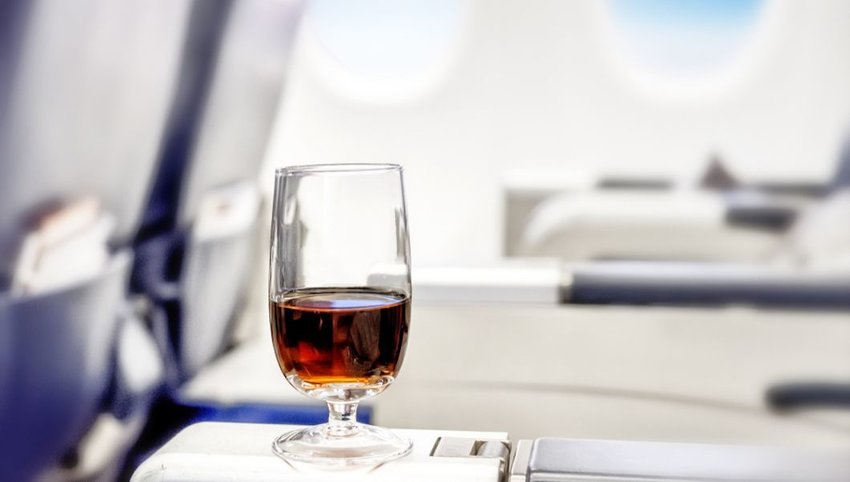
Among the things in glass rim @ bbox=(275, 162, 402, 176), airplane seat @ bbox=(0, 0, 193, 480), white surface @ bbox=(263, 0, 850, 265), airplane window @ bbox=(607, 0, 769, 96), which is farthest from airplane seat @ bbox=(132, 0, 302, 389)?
airplane window @ bbox=(607, 0, 769, 96)

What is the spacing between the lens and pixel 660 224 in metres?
2.30

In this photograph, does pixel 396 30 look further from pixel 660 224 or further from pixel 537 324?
pixel 537 324

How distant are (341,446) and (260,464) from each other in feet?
0.13

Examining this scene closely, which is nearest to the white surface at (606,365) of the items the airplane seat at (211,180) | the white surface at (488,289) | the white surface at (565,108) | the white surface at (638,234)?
the white surface at (488,289)

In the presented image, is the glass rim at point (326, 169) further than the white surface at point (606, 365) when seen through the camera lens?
No

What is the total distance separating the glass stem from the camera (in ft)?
1.51

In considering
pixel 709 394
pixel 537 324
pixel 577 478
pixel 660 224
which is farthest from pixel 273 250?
pixel 660 224

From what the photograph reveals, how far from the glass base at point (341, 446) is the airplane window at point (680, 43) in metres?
3.09

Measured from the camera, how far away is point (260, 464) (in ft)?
1.38

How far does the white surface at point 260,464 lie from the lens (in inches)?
15.9

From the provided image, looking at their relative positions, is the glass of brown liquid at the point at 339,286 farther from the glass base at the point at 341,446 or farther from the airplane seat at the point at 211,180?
the airplane seat at the point at 211,180

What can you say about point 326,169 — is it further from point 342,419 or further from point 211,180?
point 211,180

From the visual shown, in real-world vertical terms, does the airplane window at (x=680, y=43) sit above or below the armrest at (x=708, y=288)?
above

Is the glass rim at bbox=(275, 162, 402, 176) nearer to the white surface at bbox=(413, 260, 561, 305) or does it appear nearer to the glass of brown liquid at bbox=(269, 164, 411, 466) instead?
the glass of brown liquid at bbox=(269, 164, 411, 466)
